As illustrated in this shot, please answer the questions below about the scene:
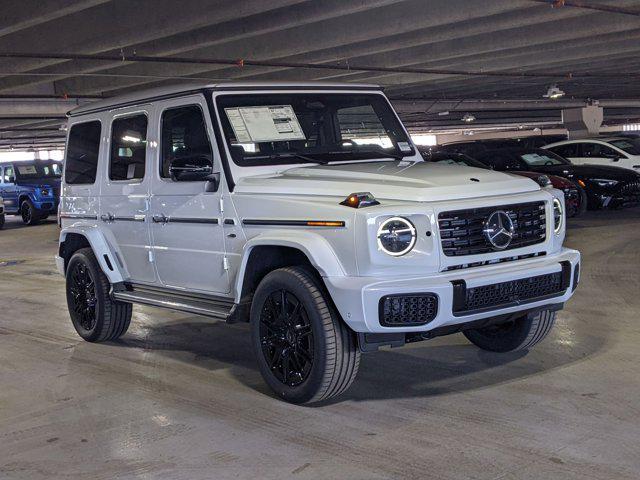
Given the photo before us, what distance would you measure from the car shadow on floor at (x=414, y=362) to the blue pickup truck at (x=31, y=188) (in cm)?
1916

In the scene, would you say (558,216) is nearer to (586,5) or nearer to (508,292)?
(508,292)

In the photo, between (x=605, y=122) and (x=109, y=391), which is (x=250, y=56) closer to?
(x=109, y=391)

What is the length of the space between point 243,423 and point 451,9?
1208cm

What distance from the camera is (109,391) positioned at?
240 inches

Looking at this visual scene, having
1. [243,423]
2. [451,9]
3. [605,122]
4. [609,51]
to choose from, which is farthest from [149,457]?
[605,122]

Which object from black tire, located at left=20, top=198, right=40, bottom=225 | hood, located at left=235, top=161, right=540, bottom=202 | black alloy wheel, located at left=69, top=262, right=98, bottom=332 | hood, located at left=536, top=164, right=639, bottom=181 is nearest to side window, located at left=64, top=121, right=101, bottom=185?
black alloy wheel, located at left=69, top=262, right=98, bottom=332

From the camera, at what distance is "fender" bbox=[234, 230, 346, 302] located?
16.9 feet

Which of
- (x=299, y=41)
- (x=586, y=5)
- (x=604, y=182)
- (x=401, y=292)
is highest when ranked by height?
(x=299, y=41)

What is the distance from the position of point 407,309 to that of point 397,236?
42 cm

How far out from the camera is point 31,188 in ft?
85.1

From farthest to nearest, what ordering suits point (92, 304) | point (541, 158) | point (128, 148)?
point (541, 158), point (92, 304), point (128, 148)

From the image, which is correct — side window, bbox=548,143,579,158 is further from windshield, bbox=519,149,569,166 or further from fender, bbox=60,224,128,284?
fender, bbox=60,224,128,284

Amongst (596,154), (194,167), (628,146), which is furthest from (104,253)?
(628,146)

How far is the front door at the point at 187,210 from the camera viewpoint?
6113 millimetres
